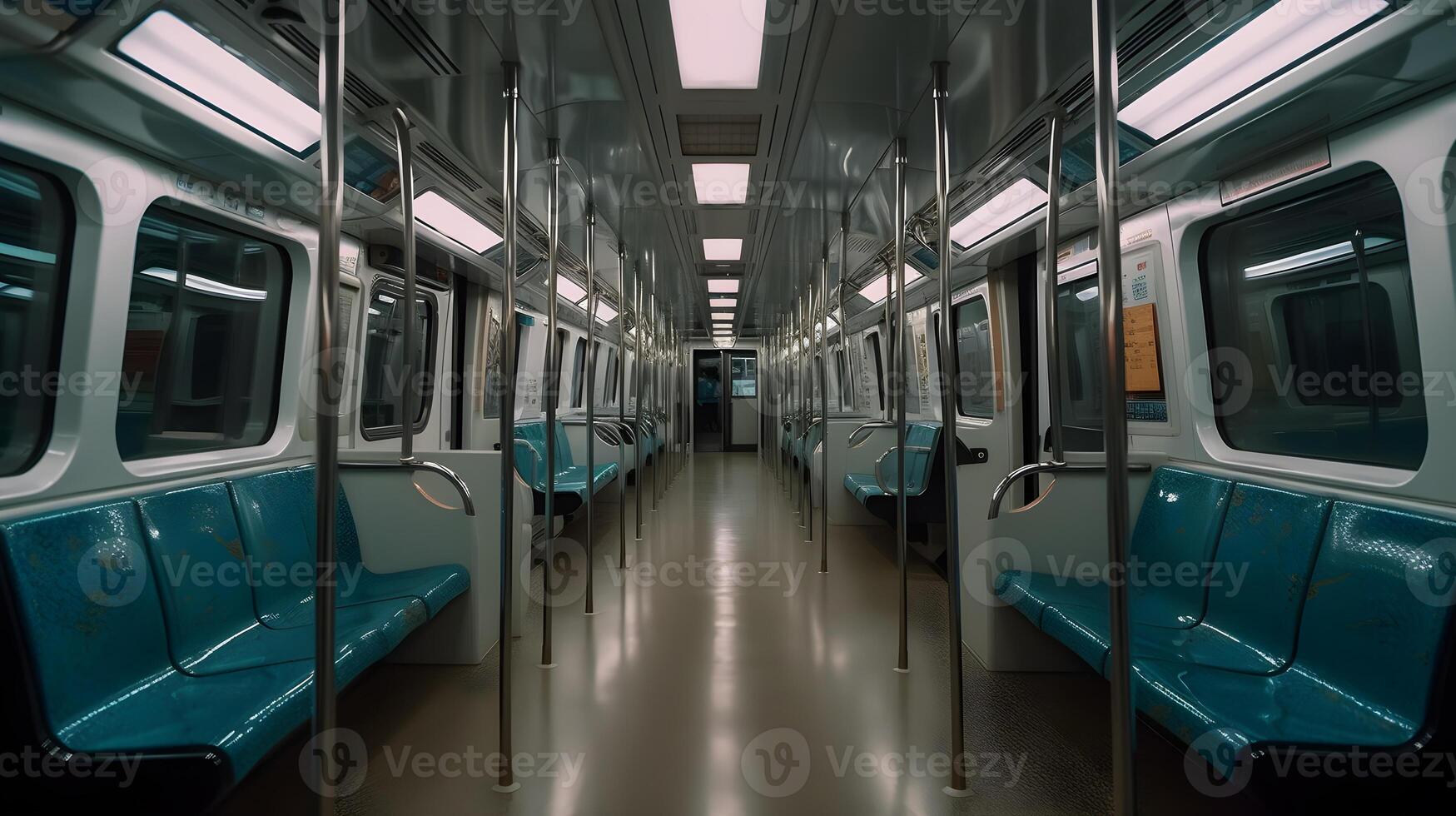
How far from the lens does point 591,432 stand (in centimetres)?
341

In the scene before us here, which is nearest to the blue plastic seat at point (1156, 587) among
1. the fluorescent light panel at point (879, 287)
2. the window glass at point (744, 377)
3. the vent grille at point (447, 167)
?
the fluorescent light panel at point (879, 287)

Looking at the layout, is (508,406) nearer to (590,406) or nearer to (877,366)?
(590,406)

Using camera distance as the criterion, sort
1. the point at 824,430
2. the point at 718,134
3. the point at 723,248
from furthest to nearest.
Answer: the point at 723,248 < the point at 824,430 < the point at 718,134

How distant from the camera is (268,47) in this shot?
178cm

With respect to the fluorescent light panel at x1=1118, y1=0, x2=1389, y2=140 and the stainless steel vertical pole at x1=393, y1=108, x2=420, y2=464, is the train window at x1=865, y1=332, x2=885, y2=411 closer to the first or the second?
the fluorescent light panel at x1=1118, y1=0, x2=1389, y2=140

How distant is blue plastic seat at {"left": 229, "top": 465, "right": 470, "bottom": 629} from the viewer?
2303 millimetres

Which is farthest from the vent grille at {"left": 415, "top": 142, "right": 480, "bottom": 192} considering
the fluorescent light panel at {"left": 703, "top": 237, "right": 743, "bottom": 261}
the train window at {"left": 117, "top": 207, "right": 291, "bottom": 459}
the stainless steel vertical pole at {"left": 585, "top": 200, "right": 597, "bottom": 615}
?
the fluorescent light panel at {"left": 703, "top": 237, "right": 743, "bottom": 261}

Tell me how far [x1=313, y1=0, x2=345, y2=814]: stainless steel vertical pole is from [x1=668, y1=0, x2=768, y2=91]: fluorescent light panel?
125cm

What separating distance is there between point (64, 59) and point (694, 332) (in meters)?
10.9

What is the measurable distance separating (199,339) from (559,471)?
140 inches

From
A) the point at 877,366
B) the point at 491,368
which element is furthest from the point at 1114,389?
the point at 877,366

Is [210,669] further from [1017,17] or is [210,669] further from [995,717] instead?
[1017,17]

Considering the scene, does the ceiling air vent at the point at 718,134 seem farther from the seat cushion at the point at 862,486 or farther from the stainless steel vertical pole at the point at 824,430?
the seat cushion at the point at 862,486

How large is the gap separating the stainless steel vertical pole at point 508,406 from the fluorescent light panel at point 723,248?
3.08 meters
